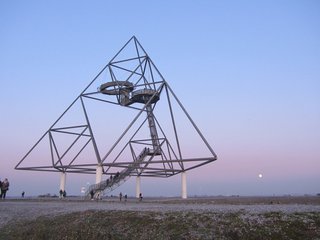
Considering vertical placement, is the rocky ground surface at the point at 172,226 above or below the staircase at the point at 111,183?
below

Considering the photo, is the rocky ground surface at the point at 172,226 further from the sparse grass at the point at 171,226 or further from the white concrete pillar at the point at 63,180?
the white concrete pillar at the point at 63,180

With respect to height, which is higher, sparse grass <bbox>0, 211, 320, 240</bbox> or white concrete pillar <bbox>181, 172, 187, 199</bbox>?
white concrete pillar <bbox>181, 172, 187, 199</bbox>

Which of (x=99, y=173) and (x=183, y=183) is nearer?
(x=99, y=173)

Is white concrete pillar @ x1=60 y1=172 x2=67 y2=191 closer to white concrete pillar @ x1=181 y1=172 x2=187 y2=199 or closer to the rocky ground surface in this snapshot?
white concrete pillar @ x1=181 y1=172 x2=187 y2=199

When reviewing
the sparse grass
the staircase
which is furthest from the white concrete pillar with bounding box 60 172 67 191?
the sparse grass

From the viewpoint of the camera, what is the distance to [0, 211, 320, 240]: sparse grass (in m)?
11.6

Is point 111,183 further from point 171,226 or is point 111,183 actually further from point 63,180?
point 171,226

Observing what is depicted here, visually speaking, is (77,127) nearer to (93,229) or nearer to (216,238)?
(93,229)

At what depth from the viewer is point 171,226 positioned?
13000 millimetres

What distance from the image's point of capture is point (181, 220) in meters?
13.6

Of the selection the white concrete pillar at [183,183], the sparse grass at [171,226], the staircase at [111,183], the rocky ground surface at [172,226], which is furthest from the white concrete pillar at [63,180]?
the sparse grass at [171,226]

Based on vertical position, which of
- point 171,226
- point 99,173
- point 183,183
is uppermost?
point 99,173

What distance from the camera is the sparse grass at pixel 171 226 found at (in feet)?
38.1

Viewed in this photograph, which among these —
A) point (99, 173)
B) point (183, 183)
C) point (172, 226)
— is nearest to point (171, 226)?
point (172, 226)
